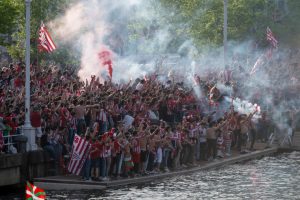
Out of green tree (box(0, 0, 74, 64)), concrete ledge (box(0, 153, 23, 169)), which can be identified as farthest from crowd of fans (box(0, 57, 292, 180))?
green tree (box(0, 0, 74, 64))

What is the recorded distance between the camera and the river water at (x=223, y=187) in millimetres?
29000

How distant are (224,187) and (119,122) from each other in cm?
498

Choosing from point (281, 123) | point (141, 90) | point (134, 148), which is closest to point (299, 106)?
point (281, 123)

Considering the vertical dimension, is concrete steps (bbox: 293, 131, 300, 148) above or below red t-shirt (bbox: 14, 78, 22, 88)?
below

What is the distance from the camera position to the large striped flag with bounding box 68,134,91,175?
3103 cm

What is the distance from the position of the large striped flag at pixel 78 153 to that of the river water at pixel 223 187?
5.60ft

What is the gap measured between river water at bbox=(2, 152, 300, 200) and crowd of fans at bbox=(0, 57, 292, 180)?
135cm

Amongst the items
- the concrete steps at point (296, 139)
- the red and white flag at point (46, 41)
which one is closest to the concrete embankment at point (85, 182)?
the red and white flag at point (46, 41)

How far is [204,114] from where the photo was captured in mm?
42375

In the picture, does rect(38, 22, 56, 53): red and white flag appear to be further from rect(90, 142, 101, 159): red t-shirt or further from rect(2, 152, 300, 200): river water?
rect(90, 142, 101, 159): red t-shirt

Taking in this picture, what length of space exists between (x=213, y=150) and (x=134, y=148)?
666cm

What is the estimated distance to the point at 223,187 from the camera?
31.1m

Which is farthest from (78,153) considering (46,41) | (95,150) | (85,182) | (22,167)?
(46,41)

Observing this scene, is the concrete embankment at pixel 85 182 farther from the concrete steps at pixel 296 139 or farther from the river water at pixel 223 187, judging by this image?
the concrete steps at pixel 296 139
